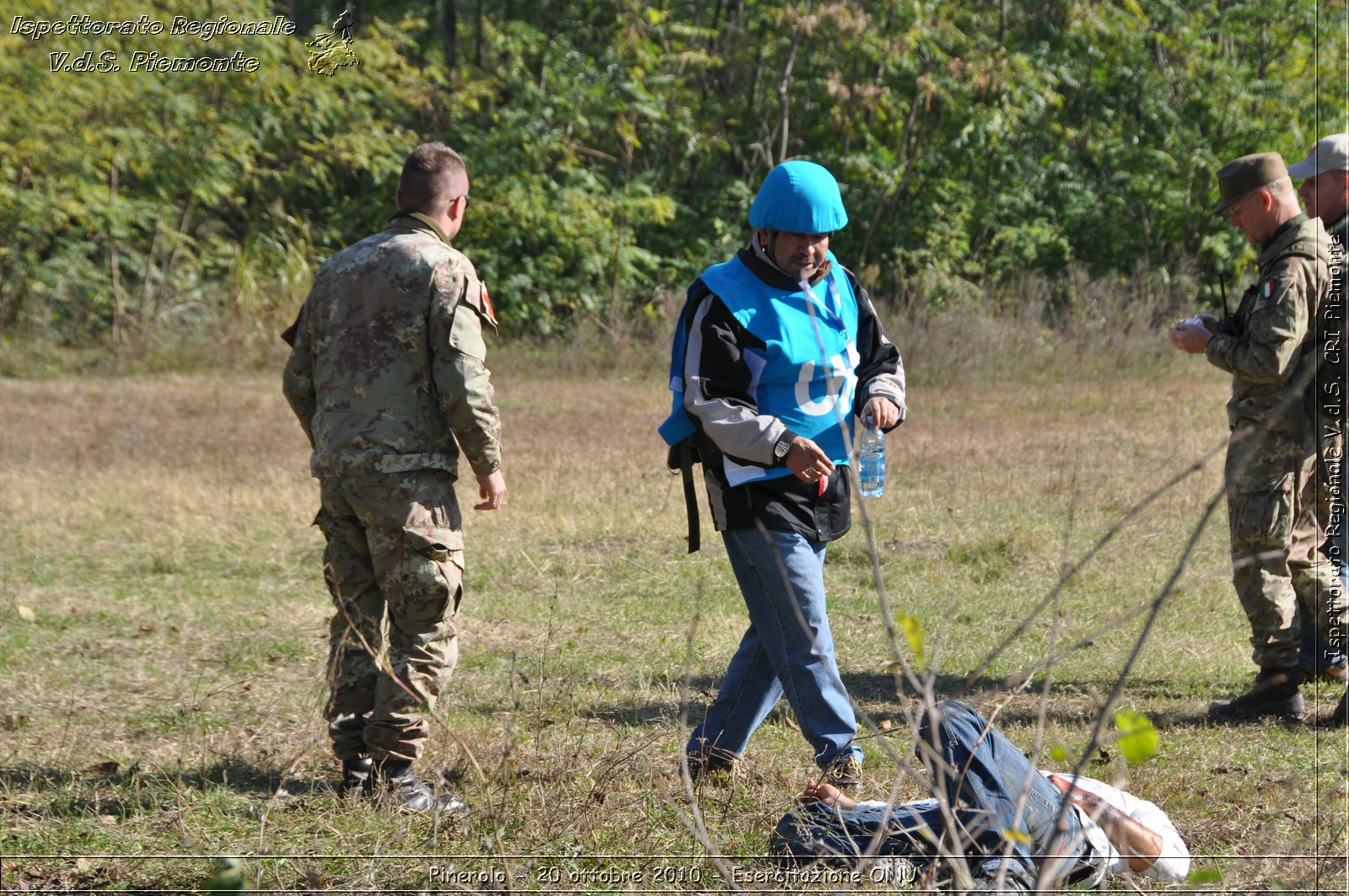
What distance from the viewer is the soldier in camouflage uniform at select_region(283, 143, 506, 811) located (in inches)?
165

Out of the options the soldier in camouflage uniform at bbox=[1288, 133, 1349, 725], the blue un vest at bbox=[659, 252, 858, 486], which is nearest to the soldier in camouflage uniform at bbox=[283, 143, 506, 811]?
the blue un vest at bbox=[659, 252, 858, 486]

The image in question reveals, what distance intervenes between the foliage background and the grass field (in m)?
5.47

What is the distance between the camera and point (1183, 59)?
837 inches

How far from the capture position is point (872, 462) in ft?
15.1

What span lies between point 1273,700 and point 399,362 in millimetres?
3779

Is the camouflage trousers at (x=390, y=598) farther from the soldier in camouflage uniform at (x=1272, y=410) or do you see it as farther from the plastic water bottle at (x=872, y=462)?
the soldier in camouflage uniform at (x=1272, y=410)

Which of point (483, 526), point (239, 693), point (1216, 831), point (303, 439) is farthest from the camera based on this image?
point (303, 439)

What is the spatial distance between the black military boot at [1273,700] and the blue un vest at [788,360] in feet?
7.72

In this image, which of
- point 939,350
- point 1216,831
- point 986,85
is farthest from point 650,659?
point 986,85

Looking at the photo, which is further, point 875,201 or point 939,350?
point 875,201

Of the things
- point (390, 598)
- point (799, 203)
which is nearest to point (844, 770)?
point (390, 598)

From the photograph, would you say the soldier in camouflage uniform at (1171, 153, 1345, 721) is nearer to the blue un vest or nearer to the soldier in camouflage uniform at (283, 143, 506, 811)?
the blue un vest

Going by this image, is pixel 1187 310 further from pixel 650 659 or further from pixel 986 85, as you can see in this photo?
pixel 650 659

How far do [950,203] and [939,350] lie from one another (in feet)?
17.4
